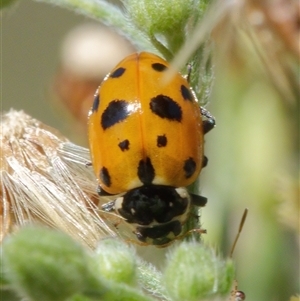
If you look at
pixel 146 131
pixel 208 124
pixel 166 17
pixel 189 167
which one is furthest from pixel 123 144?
pixel 166 17

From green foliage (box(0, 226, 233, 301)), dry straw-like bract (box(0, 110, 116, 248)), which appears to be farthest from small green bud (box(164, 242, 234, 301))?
dry straw-like bract (box(0, 110, 116, 248))

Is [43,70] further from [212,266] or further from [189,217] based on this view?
[212,266]

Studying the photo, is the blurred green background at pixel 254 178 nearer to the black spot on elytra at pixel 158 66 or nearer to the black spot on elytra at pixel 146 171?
the black spot on elytra at pixel 146 171

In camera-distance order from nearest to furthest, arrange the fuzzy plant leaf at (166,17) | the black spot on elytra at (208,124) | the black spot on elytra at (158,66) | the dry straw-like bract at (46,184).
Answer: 1. the fuzzy plant leaf at (166,17)
2. the dry straw-like bract at (46,184)
3. the black spot on elytra at (158,66)
4. the black spot on elytra at (208,124)

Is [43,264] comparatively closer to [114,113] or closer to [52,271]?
[52,271]

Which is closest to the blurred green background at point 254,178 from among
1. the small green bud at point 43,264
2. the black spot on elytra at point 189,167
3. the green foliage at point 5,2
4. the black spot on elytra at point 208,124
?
the black spot on elytra at point 208,124

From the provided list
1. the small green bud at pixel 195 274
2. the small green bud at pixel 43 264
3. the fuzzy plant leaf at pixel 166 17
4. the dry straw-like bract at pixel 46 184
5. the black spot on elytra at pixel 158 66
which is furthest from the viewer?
the black spot on elytra at pixel 158 66

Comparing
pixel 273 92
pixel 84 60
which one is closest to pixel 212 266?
pixel 273 92
